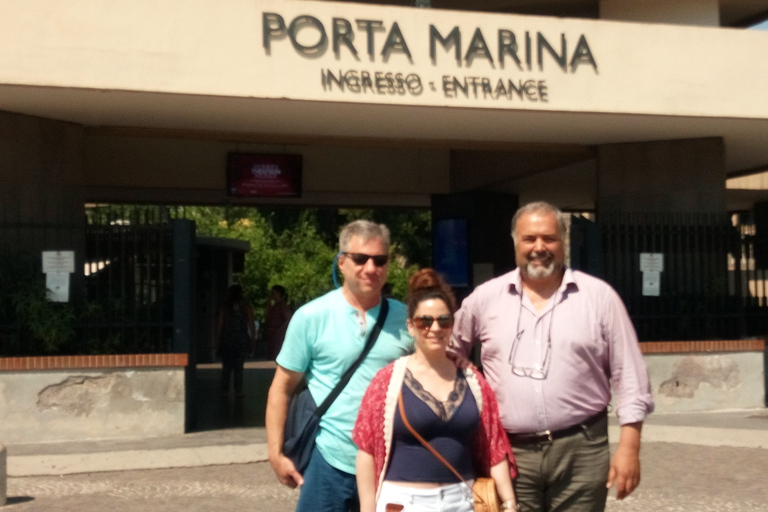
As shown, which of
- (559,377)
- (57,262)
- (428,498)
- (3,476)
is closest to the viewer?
(428,498)

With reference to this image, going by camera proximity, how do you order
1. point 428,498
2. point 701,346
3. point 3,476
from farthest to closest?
point 701,346 < point 3,476 < point 428,498

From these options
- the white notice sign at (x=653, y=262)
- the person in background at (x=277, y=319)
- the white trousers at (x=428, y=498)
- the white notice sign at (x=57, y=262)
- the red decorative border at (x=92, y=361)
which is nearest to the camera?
the white trousers at (x=428, y=498)

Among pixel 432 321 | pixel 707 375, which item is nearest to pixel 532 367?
pixel 432 321

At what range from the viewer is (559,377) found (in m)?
3.67

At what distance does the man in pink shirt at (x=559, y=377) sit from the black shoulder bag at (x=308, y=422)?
46 centimetres

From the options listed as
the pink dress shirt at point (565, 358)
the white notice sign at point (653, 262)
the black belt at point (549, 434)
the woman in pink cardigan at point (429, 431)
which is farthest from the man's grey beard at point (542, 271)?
the white notice sign at point (653, 262)

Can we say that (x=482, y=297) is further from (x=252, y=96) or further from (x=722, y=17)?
(x=722, y=17)

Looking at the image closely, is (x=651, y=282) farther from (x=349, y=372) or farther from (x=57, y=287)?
(x=349, y=372)

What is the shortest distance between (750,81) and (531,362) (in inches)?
330

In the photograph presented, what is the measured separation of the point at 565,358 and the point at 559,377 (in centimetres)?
7

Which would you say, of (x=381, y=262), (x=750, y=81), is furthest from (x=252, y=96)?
(x=381, y=262)

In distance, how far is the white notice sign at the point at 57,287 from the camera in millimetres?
10000

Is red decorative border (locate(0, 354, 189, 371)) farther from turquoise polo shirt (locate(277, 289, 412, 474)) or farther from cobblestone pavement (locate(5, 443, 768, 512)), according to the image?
turquoise polo shirt (locate(277, 289, 412, 474))

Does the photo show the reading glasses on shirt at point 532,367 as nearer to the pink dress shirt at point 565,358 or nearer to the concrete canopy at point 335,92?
the pink dress shirt at point 565,358
